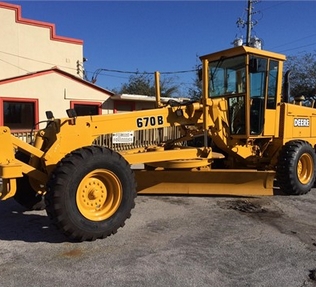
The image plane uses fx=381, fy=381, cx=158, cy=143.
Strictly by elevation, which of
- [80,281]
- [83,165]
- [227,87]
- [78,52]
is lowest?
[80,281]

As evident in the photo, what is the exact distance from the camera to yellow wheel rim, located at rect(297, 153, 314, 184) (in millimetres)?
7902

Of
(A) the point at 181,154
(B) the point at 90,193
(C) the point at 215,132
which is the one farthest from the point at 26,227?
(C) the point at 215,132

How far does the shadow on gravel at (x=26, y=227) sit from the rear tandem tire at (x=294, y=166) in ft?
14.5

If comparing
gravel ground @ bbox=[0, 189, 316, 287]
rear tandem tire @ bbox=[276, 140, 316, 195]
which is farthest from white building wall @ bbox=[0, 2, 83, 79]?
rear tandem tire @ bbox=[276, 140, 316, 195]

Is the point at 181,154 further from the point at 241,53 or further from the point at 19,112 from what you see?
the point at 19,112

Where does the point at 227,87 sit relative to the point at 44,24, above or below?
below

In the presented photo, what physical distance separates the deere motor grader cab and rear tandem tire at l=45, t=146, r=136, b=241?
12 mm

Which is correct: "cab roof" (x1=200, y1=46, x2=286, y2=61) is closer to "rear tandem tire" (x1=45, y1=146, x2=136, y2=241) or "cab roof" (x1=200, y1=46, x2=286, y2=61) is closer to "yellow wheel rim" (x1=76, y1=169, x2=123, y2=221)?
"rear tandem tire" (x1=45, y1=146, x2=136, y2=241)

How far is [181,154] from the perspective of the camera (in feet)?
21.6

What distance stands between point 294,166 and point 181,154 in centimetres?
236

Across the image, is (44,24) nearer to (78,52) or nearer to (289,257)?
(78,52)

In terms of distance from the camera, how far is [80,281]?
376 cm

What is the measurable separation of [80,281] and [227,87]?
520cm

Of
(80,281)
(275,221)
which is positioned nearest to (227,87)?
(275,221)
